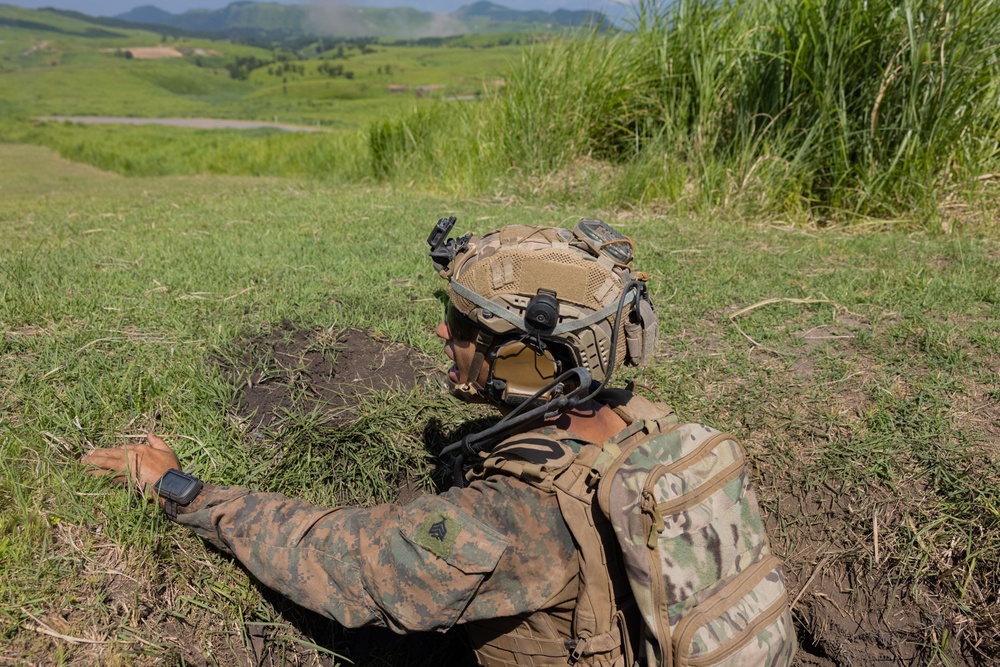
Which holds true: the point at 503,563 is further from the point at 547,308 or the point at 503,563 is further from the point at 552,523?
the point at 547,308

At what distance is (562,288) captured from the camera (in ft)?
6.24

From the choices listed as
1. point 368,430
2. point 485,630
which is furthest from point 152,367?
point 485,630

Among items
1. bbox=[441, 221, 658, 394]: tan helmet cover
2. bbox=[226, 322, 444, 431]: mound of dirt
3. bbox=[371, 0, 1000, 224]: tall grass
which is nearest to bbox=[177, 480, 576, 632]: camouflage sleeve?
bbox=[441, 221, 658, 394]: tan helmet cover

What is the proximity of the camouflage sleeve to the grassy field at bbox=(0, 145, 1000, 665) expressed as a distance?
0.56 meters

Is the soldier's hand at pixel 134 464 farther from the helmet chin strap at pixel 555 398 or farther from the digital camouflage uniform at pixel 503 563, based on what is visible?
the helmet chin strap at pixel 555 398

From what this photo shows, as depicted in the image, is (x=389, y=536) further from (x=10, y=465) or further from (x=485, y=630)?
(x=10, y=465)

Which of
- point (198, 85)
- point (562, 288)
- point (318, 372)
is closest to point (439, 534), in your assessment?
point (562, 288)

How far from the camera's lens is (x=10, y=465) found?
2221mm

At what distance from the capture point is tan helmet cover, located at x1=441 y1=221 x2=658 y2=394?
190cm

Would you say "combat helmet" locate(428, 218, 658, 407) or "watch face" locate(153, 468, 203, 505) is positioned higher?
"combat helmet" locate(428, 218, 658, 407)

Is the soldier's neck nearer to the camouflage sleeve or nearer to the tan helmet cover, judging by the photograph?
the tan helmet cover

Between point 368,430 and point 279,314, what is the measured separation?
0.92 m

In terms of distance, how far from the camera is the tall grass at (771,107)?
5336 millimetres

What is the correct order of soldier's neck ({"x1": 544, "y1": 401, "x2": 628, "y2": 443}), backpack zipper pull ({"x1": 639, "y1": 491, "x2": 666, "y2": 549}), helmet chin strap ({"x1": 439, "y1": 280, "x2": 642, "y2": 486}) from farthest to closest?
soldier's neck ({"x1": 544, "y1": 401, "x2": 628, "y2": 443})
helmet chin strap ({"x1": 439, "y1": 280, "x2": 642, "y2": 486})
backpack zipper pull ({"x1": 639, "y1": 491, "x2": 666, "y2": 549})
